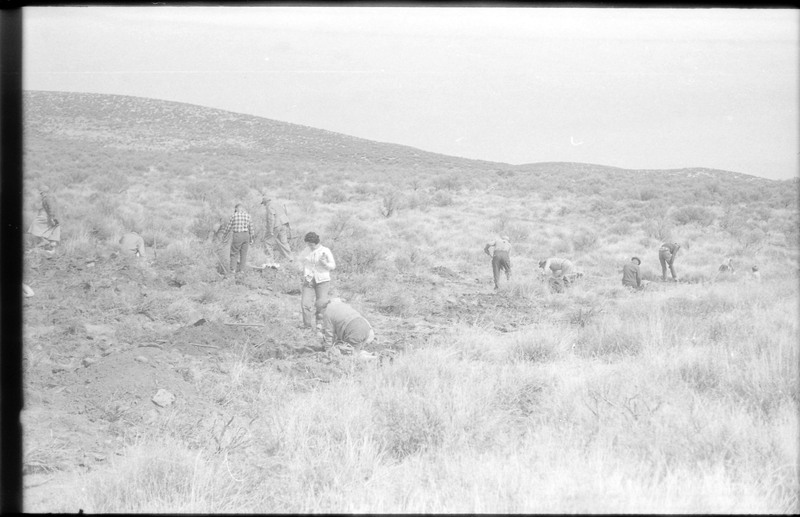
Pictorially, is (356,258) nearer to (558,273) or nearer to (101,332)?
(558,273)

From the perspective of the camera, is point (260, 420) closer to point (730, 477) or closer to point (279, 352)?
point (279, 352)

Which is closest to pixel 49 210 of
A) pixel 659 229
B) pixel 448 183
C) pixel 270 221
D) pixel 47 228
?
pixel 47 228

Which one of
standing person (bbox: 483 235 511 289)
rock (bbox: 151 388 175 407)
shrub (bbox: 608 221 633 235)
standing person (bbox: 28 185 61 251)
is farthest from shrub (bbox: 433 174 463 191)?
rock (bbox: 151 388 175 407)

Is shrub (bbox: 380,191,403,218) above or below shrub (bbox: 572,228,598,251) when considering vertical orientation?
above

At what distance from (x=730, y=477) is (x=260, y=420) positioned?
3869 mm

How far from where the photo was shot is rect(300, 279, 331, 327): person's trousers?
941cm

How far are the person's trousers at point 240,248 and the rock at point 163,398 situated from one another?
260 inches

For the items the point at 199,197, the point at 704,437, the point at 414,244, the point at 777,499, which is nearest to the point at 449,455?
the point at 704,437

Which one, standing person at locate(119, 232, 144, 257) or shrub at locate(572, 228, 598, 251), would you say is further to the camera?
shrub at locate(572, 228, 598, 251)

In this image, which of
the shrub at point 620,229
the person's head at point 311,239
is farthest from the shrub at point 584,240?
the person's head at point 311,239

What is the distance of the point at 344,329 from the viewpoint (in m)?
8.25

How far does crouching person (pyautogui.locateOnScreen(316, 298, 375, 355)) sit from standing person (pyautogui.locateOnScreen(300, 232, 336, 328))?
69 centimetres

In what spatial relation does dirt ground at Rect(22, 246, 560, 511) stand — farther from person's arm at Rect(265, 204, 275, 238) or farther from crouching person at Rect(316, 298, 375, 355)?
person's arm at Rect(265, 204, 275, 238)

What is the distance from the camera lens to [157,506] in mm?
3961
